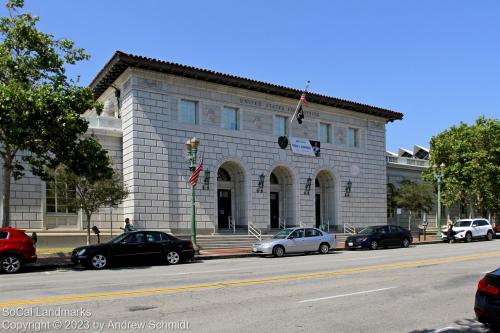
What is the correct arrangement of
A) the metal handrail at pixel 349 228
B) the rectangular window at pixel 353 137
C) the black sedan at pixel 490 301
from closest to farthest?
the black sedan at pixel 490 301, the metal handrail at pixel 349 228, the rectangular window at pixel 353 137

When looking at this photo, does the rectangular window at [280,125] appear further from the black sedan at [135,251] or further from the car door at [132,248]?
the car door at [132,248]

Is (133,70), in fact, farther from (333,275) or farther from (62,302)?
(62,302)

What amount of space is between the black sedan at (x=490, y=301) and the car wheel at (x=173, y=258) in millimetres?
14606

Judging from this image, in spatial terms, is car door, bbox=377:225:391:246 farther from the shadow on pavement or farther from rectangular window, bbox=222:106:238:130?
the shadow on pavement

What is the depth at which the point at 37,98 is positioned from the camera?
714 inches

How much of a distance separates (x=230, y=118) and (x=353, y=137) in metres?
11.5

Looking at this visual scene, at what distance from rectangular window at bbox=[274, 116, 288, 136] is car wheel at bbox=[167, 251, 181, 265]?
16305 mm

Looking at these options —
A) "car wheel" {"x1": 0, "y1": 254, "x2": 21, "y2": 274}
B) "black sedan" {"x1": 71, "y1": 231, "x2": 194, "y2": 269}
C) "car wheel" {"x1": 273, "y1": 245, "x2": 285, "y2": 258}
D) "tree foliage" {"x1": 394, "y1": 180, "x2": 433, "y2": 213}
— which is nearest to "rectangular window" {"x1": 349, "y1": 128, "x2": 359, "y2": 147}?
"tree foliage" {"x1": 394, "y1": 180, "x2": 433, "y2": 213}

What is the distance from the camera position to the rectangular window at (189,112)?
31.5 metres

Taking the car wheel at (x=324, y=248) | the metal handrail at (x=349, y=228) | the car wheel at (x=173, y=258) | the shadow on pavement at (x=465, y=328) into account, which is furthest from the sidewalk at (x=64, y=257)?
the shadow on pavement at (x=465, y=328)

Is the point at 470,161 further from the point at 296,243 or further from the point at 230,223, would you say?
the point at 296,243

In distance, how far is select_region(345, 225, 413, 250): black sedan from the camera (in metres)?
29.3

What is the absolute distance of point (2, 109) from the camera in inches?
702

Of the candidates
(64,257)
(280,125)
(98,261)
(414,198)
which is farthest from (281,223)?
(98,261)
